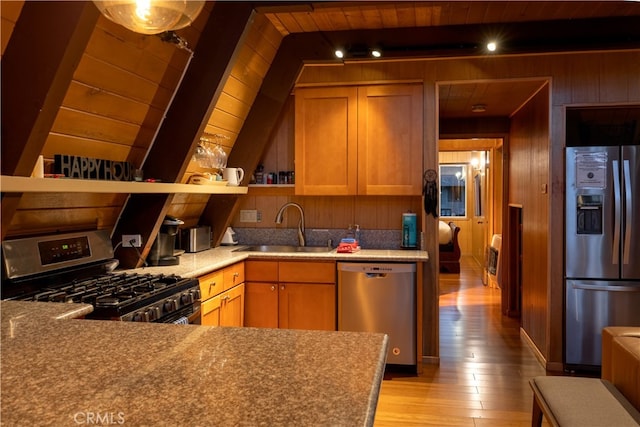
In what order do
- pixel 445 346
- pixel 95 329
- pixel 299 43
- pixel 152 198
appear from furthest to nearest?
pixel 445 346, pixel 299 43, pixel 152 198, pixel 95 329

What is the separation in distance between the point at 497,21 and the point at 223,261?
2673mm

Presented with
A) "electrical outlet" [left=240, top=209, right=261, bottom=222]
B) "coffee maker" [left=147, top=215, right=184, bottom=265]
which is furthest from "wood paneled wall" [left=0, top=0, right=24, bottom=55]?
"electrical outlet" [left=240, top=209, right=261, bottom=222]

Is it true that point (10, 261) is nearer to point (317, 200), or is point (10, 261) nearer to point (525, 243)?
point (317, 200)

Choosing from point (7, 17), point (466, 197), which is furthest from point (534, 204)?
point (466, 197)

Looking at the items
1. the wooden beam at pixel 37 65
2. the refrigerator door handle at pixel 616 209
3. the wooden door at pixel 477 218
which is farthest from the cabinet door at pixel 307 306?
the wooden door at pixel 477 218

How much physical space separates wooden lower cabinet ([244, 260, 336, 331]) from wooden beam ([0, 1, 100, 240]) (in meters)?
2.18

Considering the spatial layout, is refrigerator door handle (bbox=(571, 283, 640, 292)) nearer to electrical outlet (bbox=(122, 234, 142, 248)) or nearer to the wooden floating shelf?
the wooden floating shelf

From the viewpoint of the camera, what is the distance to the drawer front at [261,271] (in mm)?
3766

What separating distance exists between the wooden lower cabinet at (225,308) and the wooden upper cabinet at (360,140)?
1.05 meters

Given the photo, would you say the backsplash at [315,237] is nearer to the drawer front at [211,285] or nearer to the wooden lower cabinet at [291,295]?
the wooden lower cabinet at [291,295]

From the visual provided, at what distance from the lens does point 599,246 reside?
3.54m

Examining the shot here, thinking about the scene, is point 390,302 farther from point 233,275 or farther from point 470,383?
point 233,275

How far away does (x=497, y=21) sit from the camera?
3.45m

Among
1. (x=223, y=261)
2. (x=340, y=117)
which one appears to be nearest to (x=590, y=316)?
(x=340, y=117)
